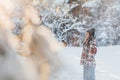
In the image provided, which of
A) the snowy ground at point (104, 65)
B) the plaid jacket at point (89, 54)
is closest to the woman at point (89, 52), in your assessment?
the plaid jacket at point (89, 54)

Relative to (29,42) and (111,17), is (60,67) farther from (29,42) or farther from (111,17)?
(111,17)

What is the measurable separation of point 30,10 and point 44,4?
1405cm

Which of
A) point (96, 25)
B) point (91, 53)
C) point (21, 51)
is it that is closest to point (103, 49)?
point (96, 25)

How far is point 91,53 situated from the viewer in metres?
6.33

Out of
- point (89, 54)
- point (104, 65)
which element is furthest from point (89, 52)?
point (104, 65)

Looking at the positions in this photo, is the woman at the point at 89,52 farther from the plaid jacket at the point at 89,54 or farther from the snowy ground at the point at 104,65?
the snowy ground at the point at 104,65

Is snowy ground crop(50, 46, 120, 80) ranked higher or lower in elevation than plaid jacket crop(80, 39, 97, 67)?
higher

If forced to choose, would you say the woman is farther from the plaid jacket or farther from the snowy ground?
the snowy ground

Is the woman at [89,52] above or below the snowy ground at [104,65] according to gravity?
below

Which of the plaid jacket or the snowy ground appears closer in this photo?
the plaid jacket

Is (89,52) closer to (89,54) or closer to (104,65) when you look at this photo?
(89,54)

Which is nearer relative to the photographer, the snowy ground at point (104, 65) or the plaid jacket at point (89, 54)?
the plaid jacket at point (89, 54)

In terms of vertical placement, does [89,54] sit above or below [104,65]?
below

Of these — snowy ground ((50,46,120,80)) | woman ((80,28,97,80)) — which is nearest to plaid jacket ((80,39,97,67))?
woman ((80,28,97,80))
